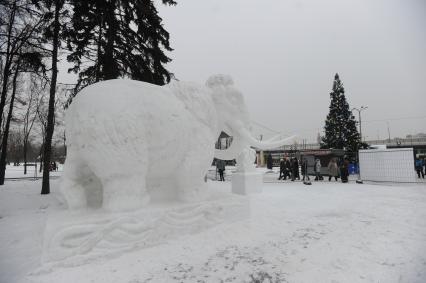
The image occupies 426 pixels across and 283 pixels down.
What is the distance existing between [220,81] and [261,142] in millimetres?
1245

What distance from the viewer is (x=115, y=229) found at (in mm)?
2631

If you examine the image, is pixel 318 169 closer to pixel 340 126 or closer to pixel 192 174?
pixel 192 174

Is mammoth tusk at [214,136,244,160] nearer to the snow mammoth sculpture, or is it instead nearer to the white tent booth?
the snow mammoth sculpture

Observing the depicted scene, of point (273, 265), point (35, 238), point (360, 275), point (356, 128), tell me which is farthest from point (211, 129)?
point (356, 128)

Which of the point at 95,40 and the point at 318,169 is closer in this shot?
the point at 95,40

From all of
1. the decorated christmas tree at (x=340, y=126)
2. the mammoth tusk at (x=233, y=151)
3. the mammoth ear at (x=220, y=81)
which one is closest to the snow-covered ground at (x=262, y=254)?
the mammoth tusk at (x=233, y=151)

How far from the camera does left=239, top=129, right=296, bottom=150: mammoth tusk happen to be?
13.5ft

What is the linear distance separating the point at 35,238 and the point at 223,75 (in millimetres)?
3498

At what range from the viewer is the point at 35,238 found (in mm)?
3250

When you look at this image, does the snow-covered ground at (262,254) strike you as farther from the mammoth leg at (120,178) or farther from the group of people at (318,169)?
the group of people at (318,169)

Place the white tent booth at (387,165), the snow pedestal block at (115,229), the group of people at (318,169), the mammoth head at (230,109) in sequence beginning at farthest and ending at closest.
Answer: the group of people at (318,169)
the white tent booth at (387,165)
the mammoth head at (230,109)
the snow pedestal block at (115,229)

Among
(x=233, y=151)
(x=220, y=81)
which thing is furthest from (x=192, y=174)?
(x=220, y=81)

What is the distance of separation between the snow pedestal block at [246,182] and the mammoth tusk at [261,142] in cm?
329

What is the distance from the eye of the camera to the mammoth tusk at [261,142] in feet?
13.5
